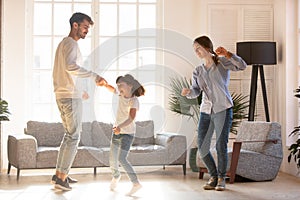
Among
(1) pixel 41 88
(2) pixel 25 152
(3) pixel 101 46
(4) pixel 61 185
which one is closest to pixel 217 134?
(4) pixel 61 185

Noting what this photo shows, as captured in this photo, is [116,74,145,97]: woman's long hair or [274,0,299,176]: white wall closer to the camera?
[116,74,145,97]: woman's long hair

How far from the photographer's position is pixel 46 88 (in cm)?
728

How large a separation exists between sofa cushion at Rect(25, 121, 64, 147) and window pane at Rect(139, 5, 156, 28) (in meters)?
2.04

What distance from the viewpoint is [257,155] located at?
5527 millimetres

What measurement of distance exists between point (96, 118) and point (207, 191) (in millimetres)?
2746

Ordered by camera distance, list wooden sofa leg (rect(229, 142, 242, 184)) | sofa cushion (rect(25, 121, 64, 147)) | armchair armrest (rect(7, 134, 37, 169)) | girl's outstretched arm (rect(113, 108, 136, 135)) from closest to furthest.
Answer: girl's outstretched arm (rect(113, 108, 136, 135)) → wooden sofa leg (rect(229, 142, 242, 184)) → armchair armrest (rect(7, 134, 37, 169)) → sofa cushion (rect(25, 121, 64, 147))

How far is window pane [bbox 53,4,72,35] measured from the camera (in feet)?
23.9

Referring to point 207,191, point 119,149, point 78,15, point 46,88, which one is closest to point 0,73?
point 46,88

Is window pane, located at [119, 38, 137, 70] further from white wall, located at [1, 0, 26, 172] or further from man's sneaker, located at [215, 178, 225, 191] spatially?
man's sneaker, located at [215, 178, 225, 191]

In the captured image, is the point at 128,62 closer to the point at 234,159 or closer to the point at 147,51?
the point at 147,51

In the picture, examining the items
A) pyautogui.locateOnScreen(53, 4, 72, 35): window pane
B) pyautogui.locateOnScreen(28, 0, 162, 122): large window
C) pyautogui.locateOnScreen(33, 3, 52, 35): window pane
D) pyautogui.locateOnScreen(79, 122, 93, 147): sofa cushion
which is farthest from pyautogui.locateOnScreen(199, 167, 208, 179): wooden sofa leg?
pyautogui.locateOnScreen(33, 3, 52, 35): window pane

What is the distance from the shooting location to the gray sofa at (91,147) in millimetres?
5812

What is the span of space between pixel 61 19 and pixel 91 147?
207cm

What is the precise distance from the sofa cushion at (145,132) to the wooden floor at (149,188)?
47 cm
